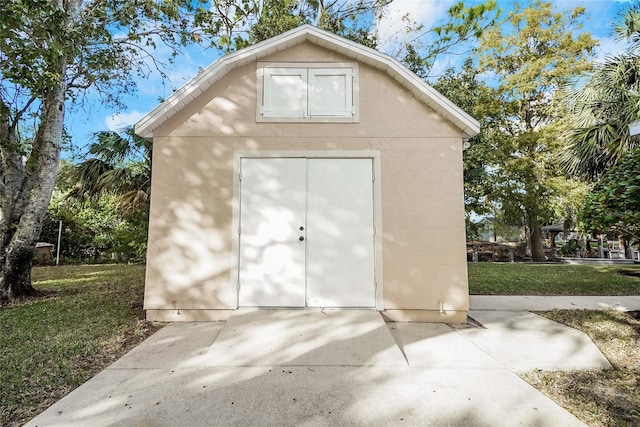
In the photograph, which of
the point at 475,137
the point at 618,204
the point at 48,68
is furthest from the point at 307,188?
the point at 475,137

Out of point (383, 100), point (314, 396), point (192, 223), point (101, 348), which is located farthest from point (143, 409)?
point (383, 100)

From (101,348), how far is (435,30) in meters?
14.0

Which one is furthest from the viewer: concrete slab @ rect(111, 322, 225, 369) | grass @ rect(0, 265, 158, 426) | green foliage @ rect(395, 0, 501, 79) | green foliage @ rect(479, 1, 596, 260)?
green foliage @ rect(479, 1, 596, 260)

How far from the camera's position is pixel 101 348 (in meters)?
3.96

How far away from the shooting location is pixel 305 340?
394 centimetres

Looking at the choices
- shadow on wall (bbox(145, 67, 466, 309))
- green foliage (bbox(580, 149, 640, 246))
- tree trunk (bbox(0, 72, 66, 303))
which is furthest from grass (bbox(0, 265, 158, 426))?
green foliage (bbox(580, 149, 640, 246))

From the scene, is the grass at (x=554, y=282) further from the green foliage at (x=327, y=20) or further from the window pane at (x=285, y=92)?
the green foliage at (x=327, y=20)

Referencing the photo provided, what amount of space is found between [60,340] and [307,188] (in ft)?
13.2

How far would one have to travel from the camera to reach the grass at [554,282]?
762cm

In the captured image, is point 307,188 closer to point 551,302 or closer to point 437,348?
point 437,348

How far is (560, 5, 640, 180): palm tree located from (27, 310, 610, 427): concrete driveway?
696 cm

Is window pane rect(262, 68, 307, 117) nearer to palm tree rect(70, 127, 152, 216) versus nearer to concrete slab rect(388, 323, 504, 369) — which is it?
concrete slab rect(388, 323, 504, 369)

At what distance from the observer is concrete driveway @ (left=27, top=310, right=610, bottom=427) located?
253 cm

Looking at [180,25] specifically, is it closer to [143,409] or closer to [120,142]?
[120,142]
